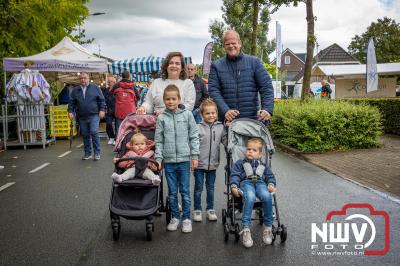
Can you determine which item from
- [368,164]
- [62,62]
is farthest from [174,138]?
[62,62]

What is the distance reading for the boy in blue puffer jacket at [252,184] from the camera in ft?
15.3

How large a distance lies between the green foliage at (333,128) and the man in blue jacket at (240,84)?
20.9ft

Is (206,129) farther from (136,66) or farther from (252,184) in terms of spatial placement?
(136,66)

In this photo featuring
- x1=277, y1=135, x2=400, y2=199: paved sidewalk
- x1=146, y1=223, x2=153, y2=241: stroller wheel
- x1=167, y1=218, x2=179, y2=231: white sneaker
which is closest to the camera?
x1=146, y1=223, x2=153, y2=241: stroller wheel

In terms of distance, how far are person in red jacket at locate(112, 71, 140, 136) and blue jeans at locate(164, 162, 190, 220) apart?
7.56m

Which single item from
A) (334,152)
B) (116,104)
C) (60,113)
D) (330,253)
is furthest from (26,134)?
(330,253)

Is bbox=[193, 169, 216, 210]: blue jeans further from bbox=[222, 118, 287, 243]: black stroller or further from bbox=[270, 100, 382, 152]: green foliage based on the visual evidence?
bbox=[270, 100, 382, 152]: green foliage

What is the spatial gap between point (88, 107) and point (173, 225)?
255 inches

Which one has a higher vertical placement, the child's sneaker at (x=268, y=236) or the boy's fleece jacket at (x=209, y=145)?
the boy's fleece jacket at (x=209, y=145)

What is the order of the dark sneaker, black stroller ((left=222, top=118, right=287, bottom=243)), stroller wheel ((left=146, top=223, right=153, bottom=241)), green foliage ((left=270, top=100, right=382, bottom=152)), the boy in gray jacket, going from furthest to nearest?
green foliage ((left=270, top=100, right=382, bottom=152)) < the dark sneaker < the boy in gray jacket < black stroller ((left=222, top=118, right=287, bottom=243)) < stroller wheel ((left=146, top=223, right=153, bottom=241))

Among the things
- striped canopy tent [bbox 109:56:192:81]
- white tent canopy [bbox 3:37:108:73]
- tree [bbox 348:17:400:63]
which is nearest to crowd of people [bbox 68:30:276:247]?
white tent canopy [bbox 3:37:108:73]

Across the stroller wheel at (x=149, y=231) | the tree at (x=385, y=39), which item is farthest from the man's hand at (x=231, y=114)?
the tree at (x=385, y=39)

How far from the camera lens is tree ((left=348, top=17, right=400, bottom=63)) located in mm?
63125

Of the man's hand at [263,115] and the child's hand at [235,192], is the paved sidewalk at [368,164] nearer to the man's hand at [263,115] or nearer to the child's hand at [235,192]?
the man's hand at [263,115]
